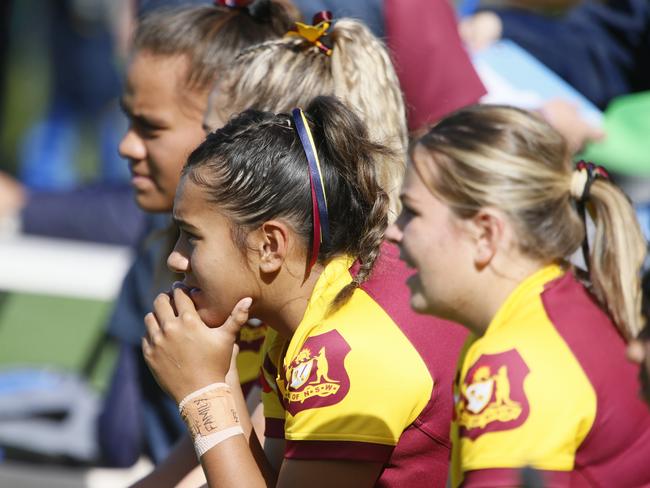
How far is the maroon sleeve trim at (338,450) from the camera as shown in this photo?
6.67 ft

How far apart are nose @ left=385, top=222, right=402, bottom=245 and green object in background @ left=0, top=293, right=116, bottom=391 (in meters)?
2.97

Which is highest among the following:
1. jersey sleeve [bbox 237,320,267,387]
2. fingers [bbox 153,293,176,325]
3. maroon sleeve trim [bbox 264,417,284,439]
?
fingers [bbox 153,293,176,325]

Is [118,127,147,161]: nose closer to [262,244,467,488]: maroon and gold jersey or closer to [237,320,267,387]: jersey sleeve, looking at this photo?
[237,320,267,387]: jersey sleeve

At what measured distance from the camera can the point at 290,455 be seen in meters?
2.08

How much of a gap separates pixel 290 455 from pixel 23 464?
277 cm

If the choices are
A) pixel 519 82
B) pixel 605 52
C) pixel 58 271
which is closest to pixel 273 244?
pixel 519 82

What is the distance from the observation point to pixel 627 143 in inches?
143

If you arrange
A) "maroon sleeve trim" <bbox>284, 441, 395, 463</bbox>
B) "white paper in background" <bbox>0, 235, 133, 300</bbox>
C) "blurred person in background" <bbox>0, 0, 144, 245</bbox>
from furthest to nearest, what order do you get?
"blurred person in background" <bbox>0, 0, 144, 245</bbox> → "white paper in background" <bbox>0, 235, 133, 300</bbox> → "maroon sleeve trim" <bbox>284, 441, 395, 463</bbox>

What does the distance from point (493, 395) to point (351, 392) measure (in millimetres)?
267

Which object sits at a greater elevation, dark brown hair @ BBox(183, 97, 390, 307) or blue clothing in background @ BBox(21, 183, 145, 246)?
dark brown hair @ BBox(183, 97, 390, 307)

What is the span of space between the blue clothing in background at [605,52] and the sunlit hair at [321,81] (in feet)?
5.20

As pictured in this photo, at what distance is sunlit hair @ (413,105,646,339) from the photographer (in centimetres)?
208

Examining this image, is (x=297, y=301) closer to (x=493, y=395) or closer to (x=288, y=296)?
(x=288, y=296)

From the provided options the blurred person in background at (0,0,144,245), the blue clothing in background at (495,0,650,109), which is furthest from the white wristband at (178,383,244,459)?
the blurred person in background at (0,0,144,245)
